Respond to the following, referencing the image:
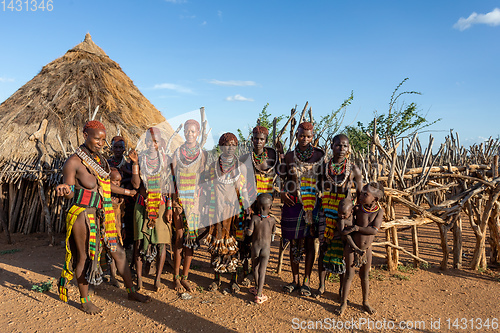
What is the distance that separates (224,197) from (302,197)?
36.2 inches

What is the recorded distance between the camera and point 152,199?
353 cm

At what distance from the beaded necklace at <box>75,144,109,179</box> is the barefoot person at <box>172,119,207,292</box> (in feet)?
2.48

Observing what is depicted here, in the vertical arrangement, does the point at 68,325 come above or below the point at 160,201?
below

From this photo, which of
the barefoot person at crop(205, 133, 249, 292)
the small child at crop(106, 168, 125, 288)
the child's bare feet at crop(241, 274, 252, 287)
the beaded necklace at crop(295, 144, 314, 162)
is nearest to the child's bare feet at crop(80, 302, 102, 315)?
the small child at crop(106, 168, 125, 288)

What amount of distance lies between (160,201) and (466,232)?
304 inches

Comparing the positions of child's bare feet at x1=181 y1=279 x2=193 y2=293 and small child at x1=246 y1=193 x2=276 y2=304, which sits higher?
small child at x1=246 y1=193 x2=276 y2=304

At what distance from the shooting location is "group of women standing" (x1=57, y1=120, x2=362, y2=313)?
3.37 m

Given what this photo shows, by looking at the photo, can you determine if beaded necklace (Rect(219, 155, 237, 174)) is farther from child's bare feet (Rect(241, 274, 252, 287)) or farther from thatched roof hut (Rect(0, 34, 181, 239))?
thatched roof hut (Rect(0, 34, 181, 239))

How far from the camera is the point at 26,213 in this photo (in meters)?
6.80

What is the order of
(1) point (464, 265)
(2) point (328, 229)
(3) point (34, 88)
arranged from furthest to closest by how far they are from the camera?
(3) point (34, 88) < (1) point (464, 265) < (2) point (328, 229)

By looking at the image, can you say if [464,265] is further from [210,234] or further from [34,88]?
[34,88]

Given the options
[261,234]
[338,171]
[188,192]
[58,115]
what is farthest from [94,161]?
[58,115]

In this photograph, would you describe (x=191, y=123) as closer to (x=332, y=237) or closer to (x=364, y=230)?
(x=332, y=237)

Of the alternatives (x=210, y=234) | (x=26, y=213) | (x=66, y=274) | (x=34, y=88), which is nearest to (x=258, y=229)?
(x=210, y=234)
